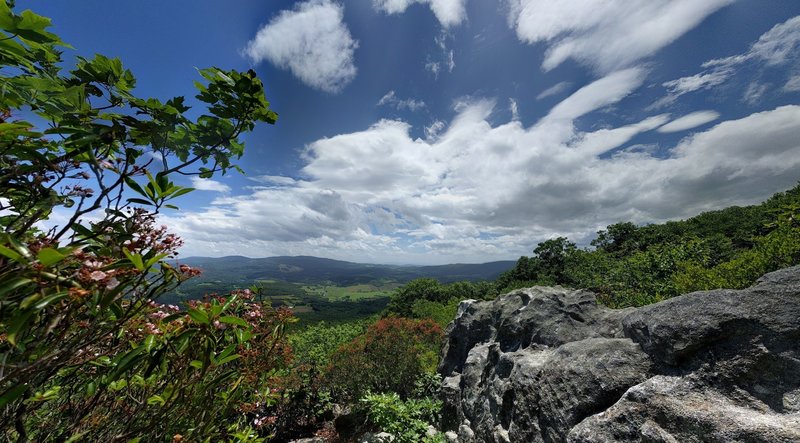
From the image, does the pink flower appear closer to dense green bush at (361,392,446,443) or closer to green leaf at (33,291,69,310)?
green leaf at (33,291,69,310)

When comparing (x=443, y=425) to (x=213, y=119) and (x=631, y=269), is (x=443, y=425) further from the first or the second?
(x=631, y=269)

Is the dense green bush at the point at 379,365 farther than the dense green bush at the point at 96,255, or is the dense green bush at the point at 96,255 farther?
the dense green bush at the point at 379,365

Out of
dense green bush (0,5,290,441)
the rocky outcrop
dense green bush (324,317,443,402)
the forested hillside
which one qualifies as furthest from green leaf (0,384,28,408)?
A: dense green bush (324,317,443,402)

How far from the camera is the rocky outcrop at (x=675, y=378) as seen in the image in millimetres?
3371

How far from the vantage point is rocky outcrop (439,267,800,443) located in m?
3.37

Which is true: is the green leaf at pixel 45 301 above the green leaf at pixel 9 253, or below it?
below

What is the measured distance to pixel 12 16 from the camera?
125 centimetres

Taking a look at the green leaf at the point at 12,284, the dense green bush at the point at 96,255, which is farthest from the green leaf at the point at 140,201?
the green leaf at the point at 12,284

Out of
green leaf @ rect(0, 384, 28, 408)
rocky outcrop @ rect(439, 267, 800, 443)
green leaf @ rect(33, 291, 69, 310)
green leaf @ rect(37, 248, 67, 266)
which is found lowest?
rocky outcrop @ rect(439, 267, 800, 443)

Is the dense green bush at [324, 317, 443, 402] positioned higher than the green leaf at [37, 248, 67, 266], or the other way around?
the green leaf at [37, 248, 67, 266]

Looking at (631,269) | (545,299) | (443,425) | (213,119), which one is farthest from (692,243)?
(213,119)

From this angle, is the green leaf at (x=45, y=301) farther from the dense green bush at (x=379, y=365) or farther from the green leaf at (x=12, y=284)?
the dense green bush at (x=379, y=365)

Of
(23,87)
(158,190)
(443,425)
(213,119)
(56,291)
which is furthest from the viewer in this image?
(443,425)

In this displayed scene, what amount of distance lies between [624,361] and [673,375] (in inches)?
23.2
